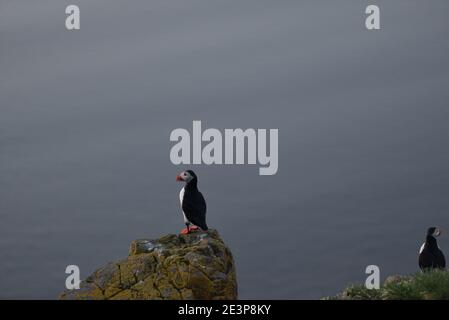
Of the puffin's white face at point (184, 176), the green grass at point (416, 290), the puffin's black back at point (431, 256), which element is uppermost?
the puffin's white face at point (184, 176)

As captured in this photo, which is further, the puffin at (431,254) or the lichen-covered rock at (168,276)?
the puffin at (431,254)

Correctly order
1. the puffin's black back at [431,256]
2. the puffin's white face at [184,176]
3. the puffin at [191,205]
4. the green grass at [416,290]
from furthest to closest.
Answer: the puffin's black back at [431,256]
the puffin's white face at [184,176]
the puffin at [191,205]
the green grass at [416,290]

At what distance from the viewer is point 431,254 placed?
59.7 feet

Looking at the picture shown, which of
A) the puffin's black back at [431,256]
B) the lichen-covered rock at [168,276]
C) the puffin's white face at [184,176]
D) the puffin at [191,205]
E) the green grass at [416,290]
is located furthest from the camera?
the puffin's black back at [431,256]

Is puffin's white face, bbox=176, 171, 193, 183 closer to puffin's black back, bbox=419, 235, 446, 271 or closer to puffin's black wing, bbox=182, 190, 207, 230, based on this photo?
puffin's black wing, bbox=182, 190, 207, 230

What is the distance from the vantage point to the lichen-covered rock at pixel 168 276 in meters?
11.7

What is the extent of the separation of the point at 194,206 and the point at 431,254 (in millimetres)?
7405

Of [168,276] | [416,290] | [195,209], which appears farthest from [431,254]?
[168,276]

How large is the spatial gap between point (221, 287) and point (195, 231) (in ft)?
6.80

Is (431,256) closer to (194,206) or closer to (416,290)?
(416,290)

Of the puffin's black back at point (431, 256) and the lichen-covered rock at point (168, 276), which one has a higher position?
the puffin's black back at point (431, 256)

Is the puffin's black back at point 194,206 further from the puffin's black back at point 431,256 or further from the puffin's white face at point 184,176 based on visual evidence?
the puffin's black back at point 431,256

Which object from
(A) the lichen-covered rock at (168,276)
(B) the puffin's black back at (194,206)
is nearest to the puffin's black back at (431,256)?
(B) the puffin's black back at (194,206)

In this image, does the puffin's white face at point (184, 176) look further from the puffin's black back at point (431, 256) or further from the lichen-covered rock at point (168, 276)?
the puffin's black back at point (431, 256)
